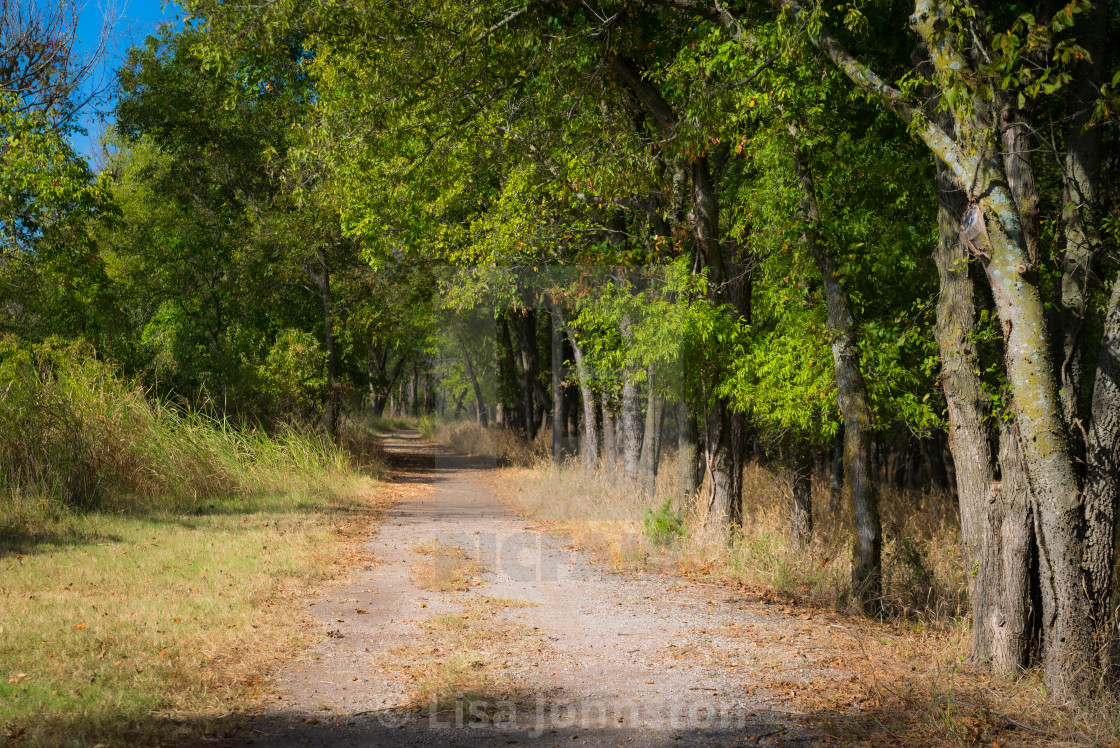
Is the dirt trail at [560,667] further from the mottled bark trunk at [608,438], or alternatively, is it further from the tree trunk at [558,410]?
the tree trunk at [558,410]

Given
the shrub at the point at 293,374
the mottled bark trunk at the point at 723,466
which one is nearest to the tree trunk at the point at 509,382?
the shrub at the point at 293,374

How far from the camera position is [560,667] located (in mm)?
6438

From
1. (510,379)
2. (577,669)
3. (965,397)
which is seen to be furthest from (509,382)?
(577,669)

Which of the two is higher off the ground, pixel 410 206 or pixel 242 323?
pixel 410 206

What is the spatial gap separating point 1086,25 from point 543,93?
247 inches

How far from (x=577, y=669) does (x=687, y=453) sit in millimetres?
6865

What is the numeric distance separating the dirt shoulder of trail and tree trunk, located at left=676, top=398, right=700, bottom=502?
8.13 ft

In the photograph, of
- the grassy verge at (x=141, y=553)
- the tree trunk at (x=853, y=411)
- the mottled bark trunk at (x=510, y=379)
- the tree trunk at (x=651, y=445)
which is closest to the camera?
the grassy verge at (x=141, y=553)

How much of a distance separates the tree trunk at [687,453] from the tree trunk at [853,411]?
2995mm

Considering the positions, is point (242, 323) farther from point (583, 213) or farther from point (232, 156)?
point (583, 213)

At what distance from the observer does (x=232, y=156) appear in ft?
79.9

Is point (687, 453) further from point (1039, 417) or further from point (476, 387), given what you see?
point (476, 387)

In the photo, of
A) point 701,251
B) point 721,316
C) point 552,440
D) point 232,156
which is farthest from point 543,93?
point 552,440

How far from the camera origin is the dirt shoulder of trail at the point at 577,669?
5145 millimetres
